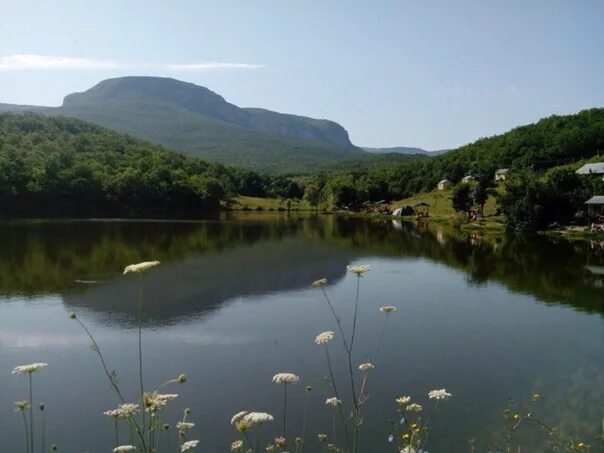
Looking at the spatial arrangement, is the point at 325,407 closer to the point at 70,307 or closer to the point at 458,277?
the point at 70,307

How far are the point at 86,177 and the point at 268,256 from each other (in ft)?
184

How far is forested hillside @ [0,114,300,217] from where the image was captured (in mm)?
80188

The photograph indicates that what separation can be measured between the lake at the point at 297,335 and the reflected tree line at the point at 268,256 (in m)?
0.26

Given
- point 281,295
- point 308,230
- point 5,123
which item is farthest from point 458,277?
point 5,123

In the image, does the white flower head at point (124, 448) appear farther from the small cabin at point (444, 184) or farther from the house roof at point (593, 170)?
the small cabin at point (444, 184)

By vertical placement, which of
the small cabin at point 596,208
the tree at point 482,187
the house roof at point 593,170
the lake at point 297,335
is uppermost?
the house roof at point 593,170

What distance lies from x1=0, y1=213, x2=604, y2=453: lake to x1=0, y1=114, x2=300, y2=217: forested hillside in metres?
41.9

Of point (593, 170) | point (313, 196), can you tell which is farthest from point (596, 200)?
point (313, 196)

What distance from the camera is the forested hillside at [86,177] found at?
80.2 m

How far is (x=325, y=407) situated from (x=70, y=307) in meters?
14.0

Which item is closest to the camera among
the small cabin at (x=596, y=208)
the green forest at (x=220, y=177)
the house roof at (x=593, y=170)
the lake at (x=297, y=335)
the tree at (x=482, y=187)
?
the lake at (x=297, y=335)

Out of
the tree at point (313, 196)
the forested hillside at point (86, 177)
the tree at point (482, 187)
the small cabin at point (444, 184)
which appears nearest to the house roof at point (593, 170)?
the tree at point (482, 187)

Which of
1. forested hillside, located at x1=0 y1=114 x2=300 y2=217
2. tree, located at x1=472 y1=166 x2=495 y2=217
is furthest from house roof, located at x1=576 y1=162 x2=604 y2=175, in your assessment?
forested hillside, located at x1=0 y1=114 x2=300 y2=217

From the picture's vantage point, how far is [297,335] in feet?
64.5
